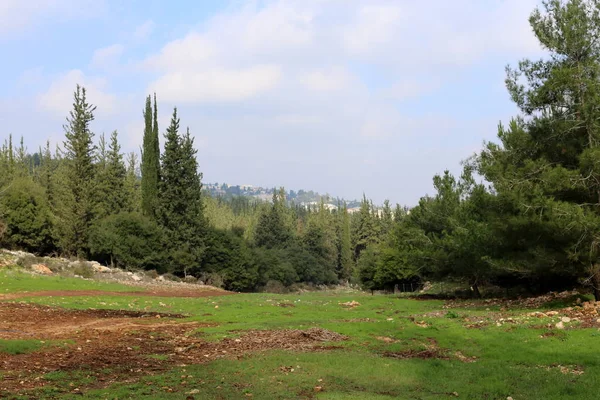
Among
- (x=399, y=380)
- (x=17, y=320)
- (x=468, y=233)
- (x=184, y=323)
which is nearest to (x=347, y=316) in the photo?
(x=184, y=323)

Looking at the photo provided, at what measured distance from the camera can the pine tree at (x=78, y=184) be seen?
59.5m

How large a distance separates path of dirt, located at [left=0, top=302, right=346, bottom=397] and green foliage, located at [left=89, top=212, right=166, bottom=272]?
34457 millimetres

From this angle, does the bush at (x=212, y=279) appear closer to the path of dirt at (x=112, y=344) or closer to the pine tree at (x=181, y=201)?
the pine tree at (x=181, y=201)

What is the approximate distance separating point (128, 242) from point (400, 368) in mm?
49721

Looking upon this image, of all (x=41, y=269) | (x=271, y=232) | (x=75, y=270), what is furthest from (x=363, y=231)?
(x=41, y=269)

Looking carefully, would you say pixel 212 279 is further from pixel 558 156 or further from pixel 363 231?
pixel 363 231

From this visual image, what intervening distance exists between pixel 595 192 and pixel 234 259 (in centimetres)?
5253

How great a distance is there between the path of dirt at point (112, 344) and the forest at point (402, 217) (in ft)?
38.4

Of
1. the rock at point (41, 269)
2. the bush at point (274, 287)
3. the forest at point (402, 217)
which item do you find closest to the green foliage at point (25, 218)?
the forest at point (402, 217)

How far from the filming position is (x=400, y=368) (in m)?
12.8

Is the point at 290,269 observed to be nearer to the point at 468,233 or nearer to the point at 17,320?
the point at 468,233

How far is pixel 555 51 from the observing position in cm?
2383

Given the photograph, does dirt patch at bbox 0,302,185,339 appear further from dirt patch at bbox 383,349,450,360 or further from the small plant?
the small plant

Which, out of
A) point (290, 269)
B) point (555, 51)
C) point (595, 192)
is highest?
point (555, 51)
